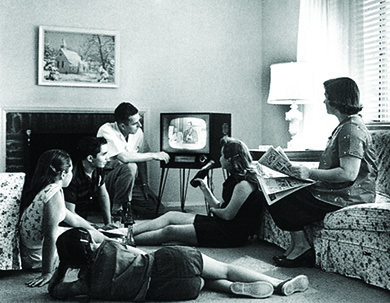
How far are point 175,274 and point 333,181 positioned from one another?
3.27 feet

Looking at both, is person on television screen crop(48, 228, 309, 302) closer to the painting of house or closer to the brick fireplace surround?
the brick fireplace surround

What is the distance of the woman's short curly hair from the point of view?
2.69m

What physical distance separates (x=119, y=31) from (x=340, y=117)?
2.78m

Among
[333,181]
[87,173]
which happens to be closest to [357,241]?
[333,181]

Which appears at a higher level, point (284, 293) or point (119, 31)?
point (119, 31)

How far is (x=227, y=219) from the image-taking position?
307 cm

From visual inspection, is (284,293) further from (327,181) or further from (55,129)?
(55,129)

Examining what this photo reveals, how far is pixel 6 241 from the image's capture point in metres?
2.47

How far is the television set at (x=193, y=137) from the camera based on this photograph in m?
4.30

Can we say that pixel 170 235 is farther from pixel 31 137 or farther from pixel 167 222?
pixel 31 137

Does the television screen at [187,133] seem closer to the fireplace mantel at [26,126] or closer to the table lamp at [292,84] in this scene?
the table lamp at [292,84]

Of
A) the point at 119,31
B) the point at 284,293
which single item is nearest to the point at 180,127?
the point at 119,31

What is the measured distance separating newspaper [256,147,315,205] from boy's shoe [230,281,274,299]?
617mm

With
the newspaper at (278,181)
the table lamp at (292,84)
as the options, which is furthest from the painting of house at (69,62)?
the newspaper at (278,181)
